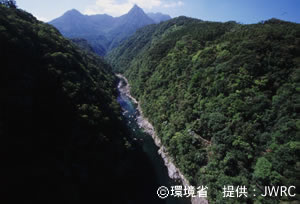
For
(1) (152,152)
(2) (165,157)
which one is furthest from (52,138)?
(2) (165,157)

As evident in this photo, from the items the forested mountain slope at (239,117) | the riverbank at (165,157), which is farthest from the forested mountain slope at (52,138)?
the forested mountain slope at (239,117)

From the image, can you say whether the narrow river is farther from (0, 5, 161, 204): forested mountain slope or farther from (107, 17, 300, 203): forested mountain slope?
Result: (107, 17, 300, 203): forested mountain slope

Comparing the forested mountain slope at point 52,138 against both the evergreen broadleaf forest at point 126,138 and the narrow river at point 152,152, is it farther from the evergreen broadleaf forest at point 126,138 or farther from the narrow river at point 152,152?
the narrow river at point 152,152

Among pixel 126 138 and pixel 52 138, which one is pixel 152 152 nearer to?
pixel 126 138

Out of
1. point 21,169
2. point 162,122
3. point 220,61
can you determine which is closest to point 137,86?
point 162,122

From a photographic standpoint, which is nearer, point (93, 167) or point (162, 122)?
point (93, 167)

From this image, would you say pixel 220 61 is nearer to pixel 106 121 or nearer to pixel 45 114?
pixel 106 121

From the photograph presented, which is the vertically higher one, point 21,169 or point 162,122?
point 21,169
